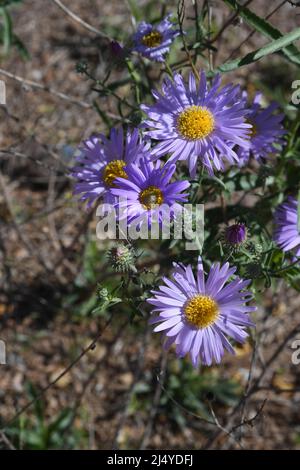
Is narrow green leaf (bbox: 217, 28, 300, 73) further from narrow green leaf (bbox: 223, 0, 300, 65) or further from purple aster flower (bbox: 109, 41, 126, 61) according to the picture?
purple aster flower (bbox: 109, 41, 126, 61)

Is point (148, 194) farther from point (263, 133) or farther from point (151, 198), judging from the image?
point (263, 133)

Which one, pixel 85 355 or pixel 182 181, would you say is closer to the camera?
pixel 182 181

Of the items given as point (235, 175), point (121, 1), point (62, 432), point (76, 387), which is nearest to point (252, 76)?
point (121, 1)

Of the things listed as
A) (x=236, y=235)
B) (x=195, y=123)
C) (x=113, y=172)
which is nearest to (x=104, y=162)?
(x=113, y=172)

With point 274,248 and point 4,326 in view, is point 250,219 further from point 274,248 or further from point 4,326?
point 4,326

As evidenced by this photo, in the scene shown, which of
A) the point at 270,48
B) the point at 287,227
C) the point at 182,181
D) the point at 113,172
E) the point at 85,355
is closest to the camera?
the point at 182,181

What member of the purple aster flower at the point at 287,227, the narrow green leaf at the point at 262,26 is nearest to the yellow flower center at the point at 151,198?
the purple aster flower at the point at 287,227

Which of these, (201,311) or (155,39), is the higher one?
(155,39)
